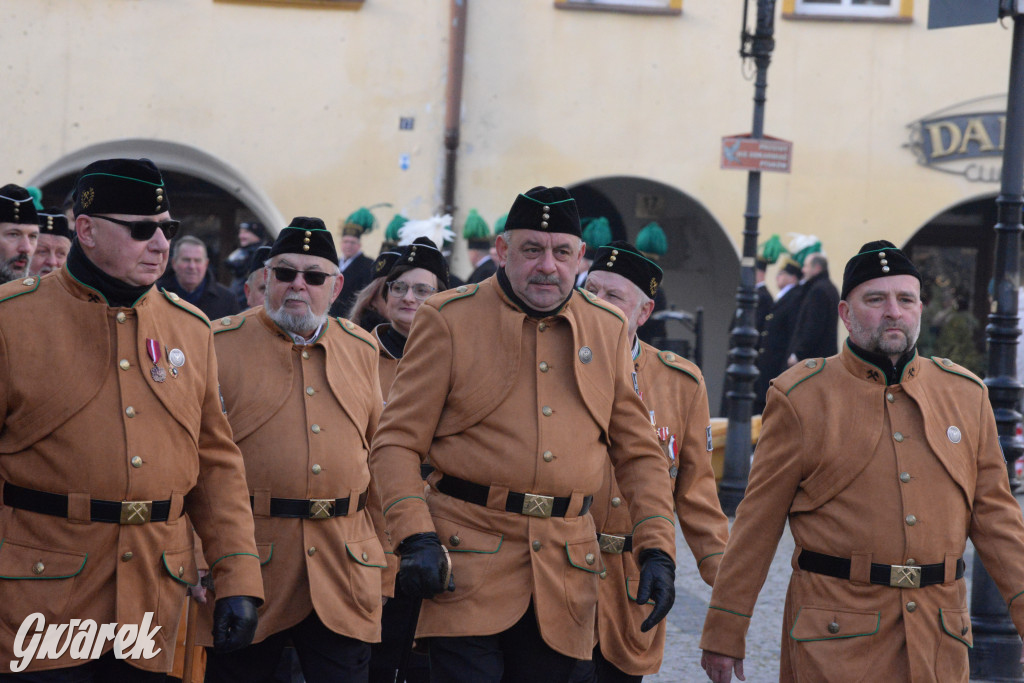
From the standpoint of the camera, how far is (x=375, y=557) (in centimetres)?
525

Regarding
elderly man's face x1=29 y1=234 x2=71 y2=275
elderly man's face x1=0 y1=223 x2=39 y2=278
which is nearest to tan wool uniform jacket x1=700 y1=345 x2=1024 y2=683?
elderly man's face x1=0 y1=223 x2=39 y2=278

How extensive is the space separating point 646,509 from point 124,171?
1.83m

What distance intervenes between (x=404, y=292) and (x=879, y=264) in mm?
2535

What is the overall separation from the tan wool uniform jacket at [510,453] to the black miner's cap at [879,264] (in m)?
0.85

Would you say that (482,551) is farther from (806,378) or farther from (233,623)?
(806,378)

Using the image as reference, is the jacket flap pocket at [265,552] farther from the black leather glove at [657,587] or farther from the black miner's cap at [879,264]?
the black miner's cap at [879,264]

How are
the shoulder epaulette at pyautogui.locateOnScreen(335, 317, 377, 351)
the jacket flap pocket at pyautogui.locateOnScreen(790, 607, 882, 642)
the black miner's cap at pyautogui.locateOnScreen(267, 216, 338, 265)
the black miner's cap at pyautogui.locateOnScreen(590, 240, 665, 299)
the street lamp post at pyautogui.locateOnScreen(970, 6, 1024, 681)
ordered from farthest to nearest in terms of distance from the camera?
the street lamp post at pyautogui.locateOnScreen(970, 6, 1024, 681)
the black miner's cap at pyautogui.locateOnScreen(590, 240, 665, 299)
the shoulder epaulette at pyautogui.locateOnScreen(335, 317, 377, 351)
the black miner's cap at pyautogui.locateOnScreen(267, 216, 338, 265)
the jacket flap pocket at pyautogui.locateOnScreen(790, 607, 882, 642)

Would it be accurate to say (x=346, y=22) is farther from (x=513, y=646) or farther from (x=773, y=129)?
(x=513, y=646)

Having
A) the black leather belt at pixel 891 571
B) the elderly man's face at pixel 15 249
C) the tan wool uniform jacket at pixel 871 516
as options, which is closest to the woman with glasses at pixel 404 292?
the elderly man's face at pixel 15 249

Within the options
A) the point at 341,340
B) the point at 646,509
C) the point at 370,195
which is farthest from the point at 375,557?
the point at 370,195

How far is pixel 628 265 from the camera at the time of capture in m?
5.58

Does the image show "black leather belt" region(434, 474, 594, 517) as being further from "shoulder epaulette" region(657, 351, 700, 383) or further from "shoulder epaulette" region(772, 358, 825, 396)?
"shoulder epaulette" region(657, 351, 700, 383)

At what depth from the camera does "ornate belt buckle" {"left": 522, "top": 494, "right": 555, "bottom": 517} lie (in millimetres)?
4168

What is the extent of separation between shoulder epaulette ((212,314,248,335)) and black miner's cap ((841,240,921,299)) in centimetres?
225
